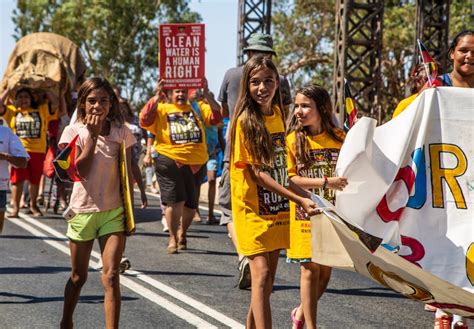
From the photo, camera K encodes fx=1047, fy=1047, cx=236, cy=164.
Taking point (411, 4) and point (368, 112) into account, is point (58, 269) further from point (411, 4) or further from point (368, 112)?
point (411, 4)

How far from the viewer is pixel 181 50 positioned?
13812 mm

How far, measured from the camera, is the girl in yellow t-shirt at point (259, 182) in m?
6.35

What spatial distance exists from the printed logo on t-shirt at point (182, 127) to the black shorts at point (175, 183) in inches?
10.7

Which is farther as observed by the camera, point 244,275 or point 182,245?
point 182,245

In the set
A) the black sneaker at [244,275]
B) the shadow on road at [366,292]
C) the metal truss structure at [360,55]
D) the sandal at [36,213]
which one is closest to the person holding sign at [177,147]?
the black sneaker at [244,275]

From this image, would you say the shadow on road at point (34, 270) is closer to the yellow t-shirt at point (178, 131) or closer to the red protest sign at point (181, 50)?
the yellow t-shirt at point (178, 131)

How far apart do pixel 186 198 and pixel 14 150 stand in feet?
12.1

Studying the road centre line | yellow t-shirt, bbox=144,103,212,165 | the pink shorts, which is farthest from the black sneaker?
the pink shorts

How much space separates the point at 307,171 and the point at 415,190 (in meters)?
0.88

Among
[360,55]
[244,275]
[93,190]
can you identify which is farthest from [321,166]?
[360,55]

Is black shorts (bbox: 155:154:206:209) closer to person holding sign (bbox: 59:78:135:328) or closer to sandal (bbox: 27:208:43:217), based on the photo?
sandal (bbox: 27:208:43:217)

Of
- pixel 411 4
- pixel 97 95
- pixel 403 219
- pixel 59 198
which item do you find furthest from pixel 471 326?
pixel 411 4

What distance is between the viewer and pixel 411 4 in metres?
33.7

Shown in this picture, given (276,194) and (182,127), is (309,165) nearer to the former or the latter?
(276,194)
